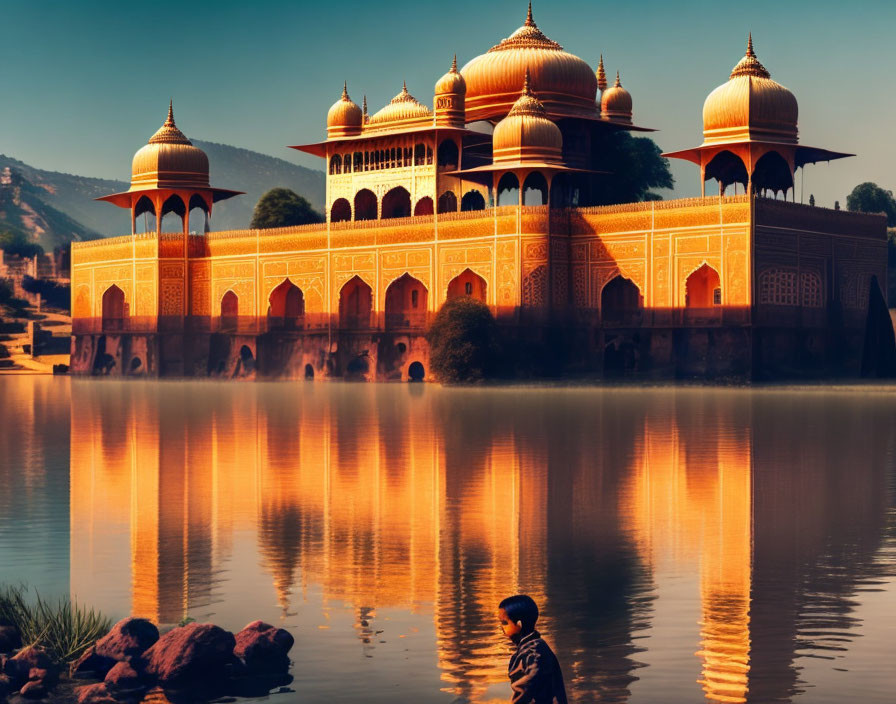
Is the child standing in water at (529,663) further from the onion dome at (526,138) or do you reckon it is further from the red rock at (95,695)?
the onion dome at (526,138)

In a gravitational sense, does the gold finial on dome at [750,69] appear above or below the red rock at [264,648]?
above

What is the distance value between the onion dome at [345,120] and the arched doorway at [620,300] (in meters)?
11.4

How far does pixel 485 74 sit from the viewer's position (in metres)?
45.4

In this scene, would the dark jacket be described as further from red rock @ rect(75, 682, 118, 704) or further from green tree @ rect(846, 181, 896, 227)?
green tree @ rect(846, 181, 896, 227)

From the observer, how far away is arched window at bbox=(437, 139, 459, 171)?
1746 inches

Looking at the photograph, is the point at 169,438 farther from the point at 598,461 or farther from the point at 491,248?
the point at 491,248

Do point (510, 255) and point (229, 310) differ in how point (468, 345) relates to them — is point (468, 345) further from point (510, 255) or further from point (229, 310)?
point (229, 310)

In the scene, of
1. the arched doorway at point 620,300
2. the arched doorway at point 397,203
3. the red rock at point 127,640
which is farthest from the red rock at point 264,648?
the arched doorway at point 397,203

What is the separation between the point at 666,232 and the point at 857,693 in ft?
102

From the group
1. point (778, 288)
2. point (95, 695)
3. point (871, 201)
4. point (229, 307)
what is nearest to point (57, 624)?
point (95, 695)

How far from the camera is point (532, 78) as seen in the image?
146 feet

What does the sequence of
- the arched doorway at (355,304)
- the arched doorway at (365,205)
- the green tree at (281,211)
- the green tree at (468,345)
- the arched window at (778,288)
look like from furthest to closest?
1. the green tree at (281,211)
2. the arched doorway at (365,205)
3. the arched doorway at (355,304)
4. the green tree at (468,345)
5. the arched window at (778,288)

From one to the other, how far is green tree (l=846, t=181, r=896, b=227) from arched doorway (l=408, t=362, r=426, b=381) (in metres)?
25.6

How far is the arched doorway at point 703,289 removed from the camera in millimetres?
37688
